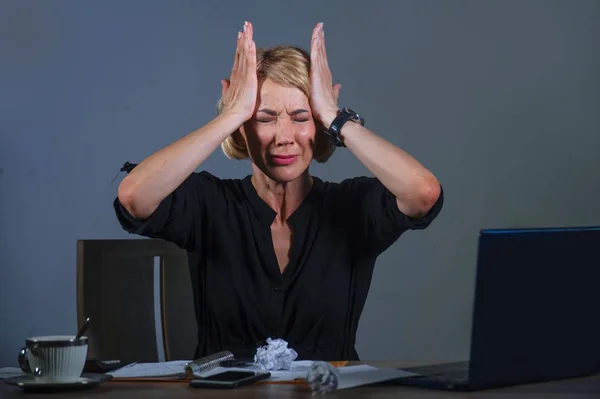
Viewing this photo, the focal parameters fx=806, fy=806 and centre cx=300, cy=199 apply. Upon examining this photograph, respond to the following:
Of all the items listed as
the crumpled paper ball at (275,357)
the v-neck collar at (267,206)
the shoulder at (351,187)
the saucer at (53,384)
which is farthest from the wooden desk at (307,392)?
the shoulder at (351,187)

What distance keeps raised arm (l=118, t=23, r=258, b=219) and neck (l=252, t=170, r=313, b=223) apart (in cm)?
18

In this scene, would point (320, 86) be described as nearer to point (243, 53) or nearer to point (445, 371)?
point (243, 53)

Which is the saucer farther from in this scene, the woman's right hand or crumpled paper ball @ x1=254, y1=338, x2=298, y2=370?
the woman's right hand

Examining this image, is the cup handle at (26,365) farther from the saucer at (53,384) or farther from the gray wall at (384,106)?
the gray wall at (384,106)

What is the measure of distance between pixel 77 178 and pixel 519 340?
2048 millimetres

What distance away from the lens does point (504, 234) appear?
1.00m

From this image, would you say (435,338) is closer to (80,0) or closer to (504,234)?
(80,0)

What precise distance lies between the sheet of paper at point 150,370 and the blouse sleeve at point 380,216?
62 cm

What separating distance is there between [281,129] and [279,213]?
0.67ft

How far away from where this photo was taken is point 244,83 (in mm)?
1848

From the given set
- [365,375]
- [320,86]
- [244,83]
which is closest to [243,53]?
[244,83]

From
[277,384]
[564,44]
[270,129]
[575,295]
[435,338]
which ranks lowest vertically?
[435,338]

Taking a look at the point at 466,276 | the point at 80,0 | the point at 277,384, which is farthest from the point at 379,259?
the point at 277,384

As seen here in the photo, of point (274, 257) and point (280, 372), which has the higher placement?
point (274, 257)
